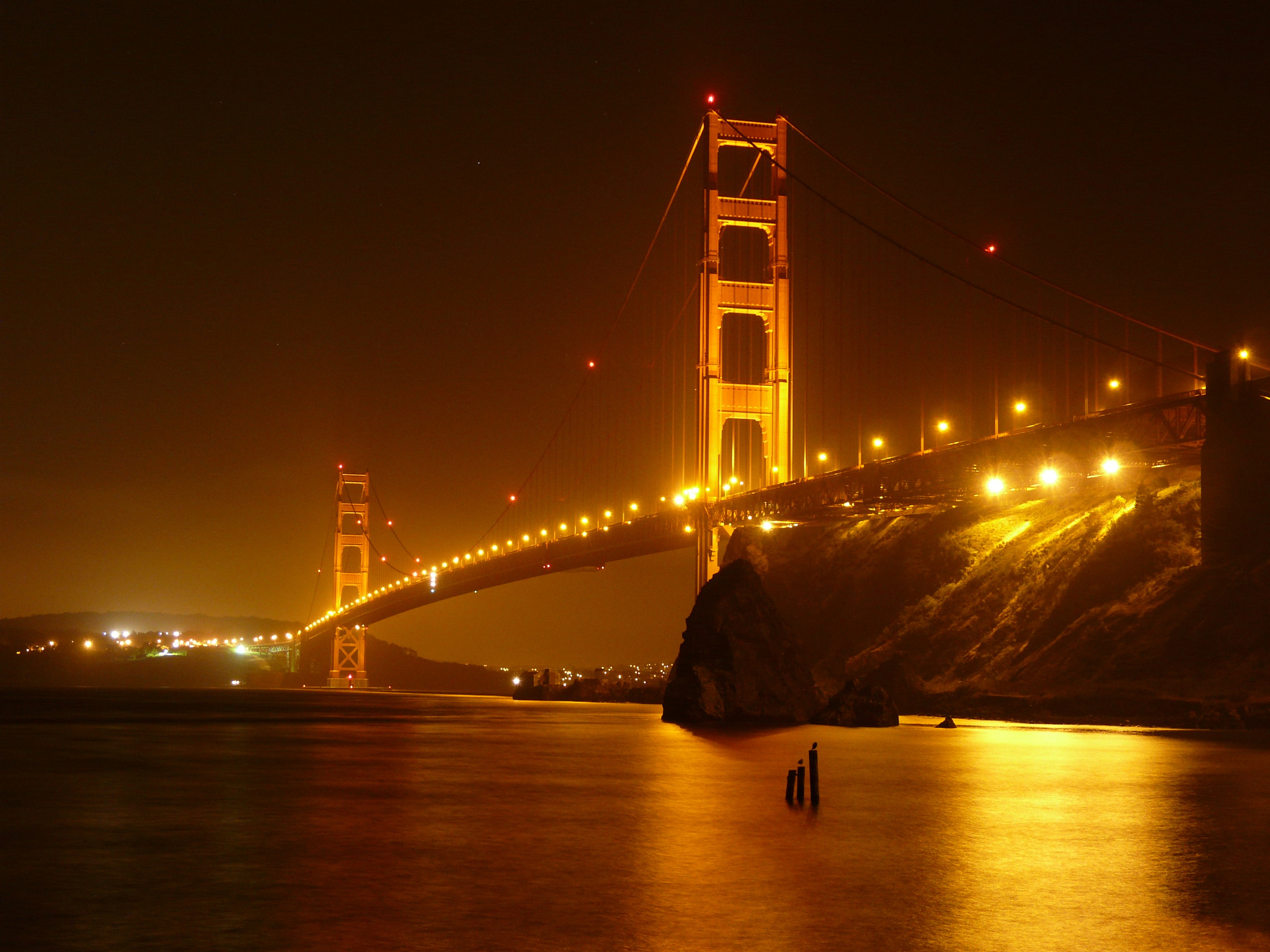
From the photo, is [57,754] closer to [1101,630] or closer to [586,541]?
[1101,630]

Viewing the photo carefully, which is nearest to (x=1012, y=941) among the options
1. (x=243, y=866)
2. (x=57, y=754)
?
(x=243, y=866)

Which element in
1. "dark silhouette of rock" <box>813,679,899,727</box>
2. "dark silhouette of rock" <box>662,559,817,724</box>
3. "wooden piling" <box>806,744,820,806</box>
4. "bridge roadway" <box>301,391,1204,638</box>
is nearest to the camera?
"wooden piling" <box>806,744,820,806</box>

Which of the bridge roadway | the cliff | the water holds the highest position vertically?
the bridge roadway

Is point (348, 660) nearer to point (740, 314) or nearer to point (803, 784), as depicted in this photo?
point (740, 314)

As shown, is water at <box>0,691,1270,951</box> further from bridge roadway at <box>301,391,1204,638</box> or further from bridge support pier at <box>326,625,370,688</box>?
bridge support pier at <box>326,625,370,688</box>

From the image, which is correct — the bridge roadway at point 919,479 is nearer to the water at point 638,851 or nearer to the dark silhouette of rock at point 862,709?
the dark silhouette of rock at point 862,709

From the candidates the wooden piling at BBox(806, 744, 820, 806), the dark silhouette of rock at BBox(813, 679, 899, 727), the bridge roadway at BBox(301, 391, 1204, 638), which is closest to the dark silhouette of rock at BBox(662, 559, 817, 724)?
the dark silhouette of rock at BBox(813, 679, 899, 727)

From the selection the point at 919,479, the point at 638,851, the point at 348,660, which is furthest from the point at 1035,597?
the point at 348,660
